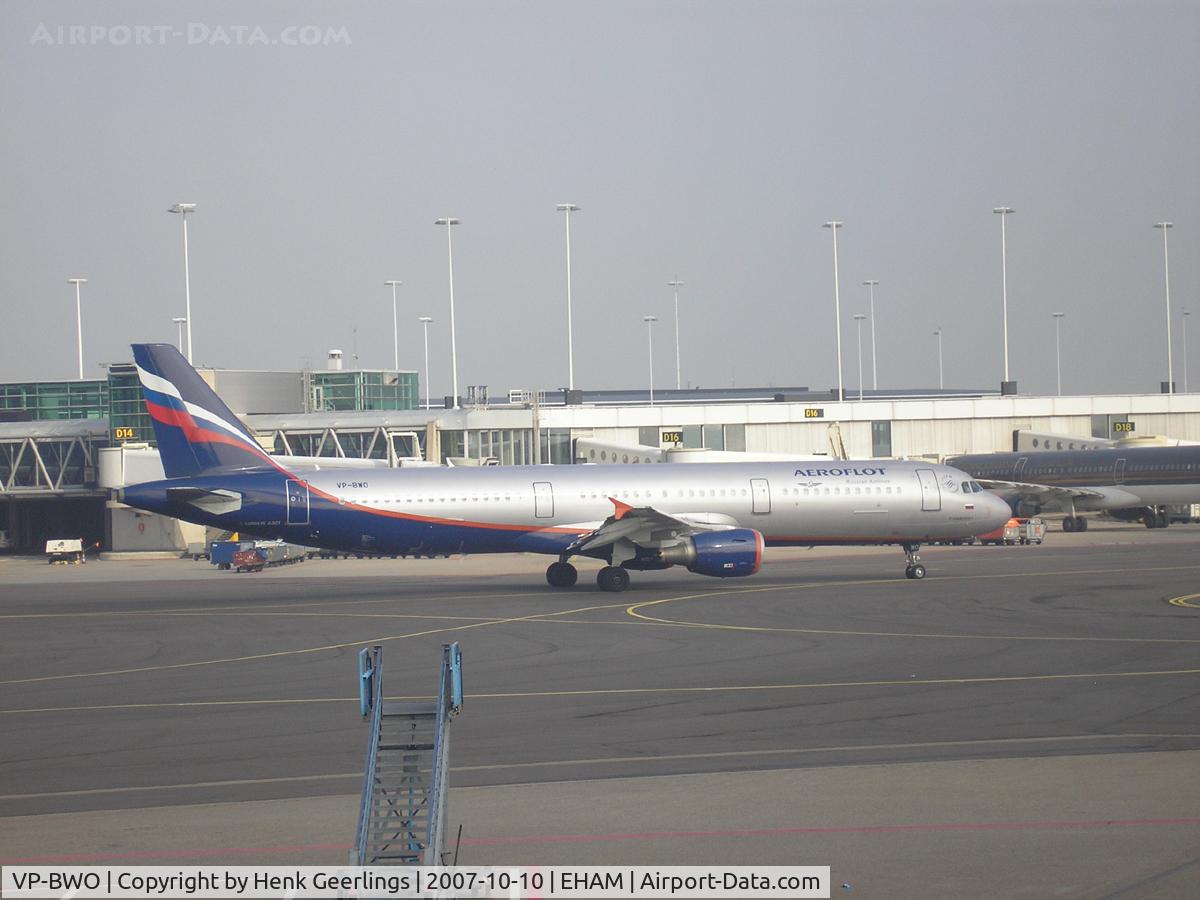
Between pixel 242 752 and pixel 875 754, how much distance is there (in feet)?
28.1

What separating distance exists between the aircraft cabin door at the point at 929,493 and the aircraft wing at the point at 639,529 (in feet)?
24.9

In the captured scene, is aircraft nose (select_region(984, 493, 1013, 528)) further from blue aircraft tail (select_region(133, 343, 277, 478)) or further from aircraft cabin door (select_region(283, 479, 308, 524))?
blue aircraft tail (select_region(133, 343, 277, 478))

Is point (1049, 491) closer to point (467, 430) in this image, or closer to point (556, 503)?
point (467, 430)

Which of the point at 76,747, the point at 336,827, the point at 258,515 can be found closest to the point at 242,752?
the point at 76,747

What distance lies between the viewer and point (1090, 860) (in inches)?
478

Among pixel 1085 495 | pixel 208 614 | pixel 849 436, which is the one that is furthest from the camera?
pixel 849 436

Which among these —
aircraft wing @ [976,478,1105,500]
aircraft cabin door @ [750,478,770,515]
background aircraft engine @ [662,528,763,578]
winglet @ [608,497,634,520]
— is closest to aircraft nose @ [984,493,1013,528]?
aircraft cabin door @ [750,478,770,515]

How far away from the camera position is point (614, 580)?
131ft

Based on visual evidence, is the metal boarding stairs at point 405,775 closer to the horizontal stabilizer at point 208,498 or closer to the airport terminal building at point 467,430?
the horizontal stabilizer at point 208,498

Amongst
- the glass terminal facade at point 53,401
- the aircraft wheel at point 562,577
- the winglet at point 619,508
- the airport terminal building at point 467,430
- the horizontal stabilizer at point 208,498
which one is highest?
the glass terminal facade at point 53,401

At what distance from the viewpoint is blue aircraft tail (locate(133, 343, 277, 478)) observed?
39.5 m

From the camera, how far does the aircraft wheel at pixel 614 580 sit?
131 ft

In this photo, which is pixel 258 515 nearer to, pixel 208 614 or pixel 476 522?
pixel 208 614

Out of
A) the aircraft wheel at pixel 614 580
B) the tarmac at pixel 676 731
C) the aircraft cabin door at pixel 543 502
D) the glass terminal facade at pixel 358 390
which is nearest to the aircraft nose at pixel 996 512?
the tarmac at pixel 676 731
